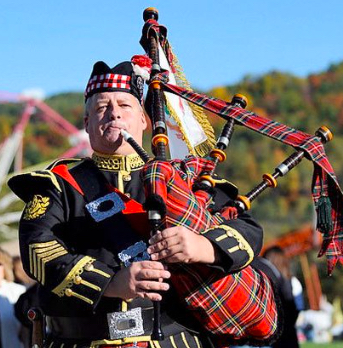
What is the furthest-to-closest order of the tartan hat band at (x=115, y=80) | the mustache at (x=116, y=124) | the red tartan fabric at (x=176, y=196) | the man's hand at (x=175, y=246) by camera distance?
1. the tartan hat band at (x=115, y=80)
2. the mustache at (x=116, y=124)
3. the red tartan fabric at (x=176, y=196)
4. the man's hand at (x=175, y=246)

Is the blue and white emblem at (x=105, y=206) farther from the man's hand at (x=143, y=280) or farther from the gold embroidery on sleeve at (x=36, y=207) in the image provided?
the man's hand at (x=143, y=280)

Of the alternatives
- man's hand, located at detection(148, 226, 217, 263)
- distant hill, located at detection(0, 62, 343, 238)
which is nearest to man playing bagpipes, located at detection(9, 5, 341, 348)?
man's hand, located at detection(148, 226, 217, 263)

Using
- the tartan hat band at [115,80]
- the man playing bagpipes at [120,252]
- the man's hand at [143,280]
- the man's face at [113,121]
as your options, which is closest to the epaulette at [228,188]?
the man playing bagpipes at [120,252]

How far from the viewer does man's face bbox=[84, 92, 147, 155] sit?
3.63 meters

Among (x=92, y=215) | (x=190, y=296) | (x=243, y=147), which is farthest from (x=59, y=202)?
(x=243, y=147)

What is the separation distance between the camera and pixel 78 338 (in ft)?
11.4

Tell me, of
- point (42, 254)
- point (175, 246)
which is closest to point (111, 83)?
point (42, 254)

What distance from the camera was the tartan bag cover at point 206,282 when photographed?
3285mm

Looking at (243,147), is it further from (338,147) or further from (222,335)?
(222,335)

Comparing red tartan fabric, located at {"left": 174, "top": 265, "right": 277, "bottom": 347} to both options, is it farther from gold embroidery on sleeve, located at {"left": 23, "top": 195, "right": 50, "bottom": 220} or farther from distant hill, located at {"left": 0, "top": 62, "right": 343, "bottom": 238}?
distant hill, located at {"left": 0, "top": 62, "right": 343, "bottom": 238}

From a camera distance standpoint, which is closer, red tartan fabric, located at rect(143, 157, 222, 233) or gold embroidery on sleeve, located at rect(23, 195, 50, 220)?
red tartan fabric, located at rect(143, 157, 222, 233)

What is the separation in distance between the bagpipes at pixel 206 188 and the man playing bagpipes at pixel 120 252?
0.02 m

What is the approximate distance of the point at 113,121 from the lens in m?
3.62

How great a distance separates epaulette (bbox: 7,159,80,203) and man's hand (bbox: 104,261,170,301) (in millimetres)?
506
